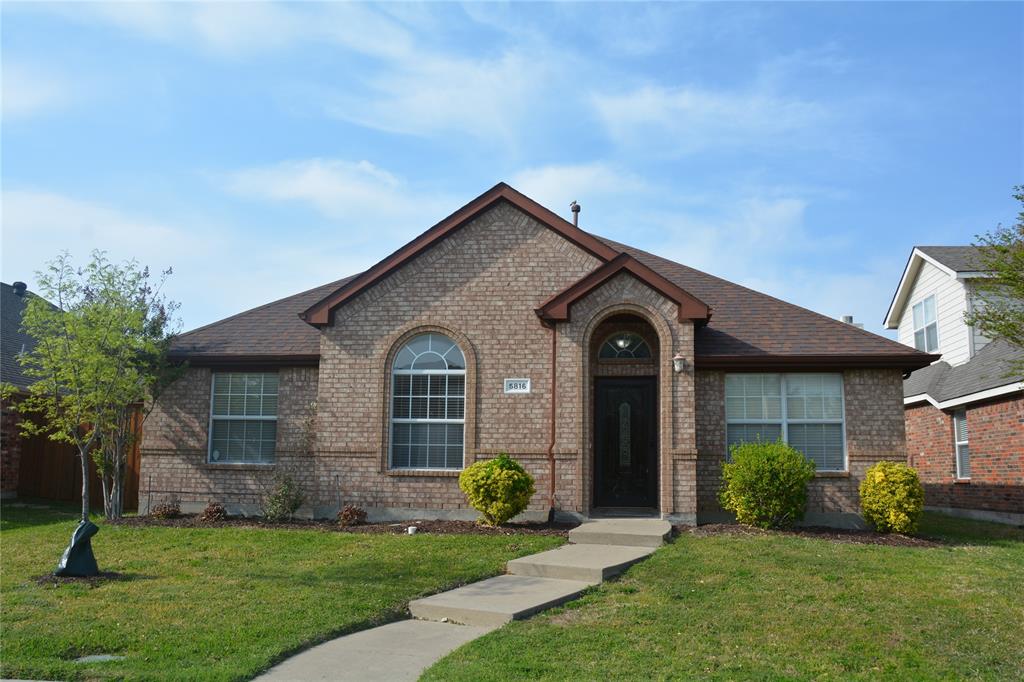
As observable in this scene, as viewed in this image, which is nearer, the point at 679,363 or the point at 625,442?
the point at 679,363

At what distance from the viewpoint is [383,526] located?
13789 mm

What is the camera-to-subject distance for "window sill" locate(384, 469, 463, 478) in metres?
14.6

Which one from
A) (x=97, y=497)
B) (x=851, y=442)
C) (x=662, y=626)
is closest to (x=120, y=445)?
(x=97, y=497)

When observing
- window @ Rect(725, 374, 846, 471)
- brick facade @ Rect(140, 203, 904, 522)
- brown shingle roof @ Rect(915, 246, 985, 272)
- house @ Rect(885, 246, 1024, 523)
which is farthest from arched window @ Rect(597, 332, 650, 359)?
brown shingle roof @ Rect(915, 246, 985, 272)

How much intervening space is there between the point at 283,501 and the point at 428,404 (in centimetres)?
308

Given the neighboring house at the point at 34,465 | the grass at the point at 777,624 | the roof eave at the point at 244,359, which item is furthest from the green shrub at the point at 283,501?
the grass at the point at 777,624

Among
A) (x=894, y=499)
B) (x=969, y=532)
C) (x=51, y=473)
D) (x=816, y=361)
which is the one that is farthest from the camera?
(x=51, y=473)

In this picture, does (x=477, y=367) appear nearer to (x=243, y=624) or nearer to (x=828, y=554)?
(x=828, y=554)

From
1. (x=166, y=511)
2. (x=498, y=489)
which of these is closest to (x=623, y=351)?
(x=498, y=489)

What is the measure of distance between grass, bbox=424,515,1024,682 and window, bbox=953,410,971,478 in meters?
8.45

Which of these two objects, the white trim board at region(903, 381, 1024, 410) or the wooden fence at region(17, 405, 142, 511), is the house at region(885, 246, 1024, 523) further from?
the wooden fence at region(17, 405, 142, 511)

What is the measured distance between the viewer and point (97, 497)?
Answer: 1888 cm

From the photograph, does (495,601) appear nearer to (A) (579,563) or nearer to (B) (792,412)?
(A) (579,563)

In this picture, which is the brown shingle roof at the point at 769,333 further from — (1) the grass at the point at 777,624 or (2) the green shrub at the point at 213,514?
(2) the green shrub at the point at 213,514
